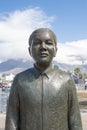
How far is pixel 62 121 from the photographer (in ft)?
8.63

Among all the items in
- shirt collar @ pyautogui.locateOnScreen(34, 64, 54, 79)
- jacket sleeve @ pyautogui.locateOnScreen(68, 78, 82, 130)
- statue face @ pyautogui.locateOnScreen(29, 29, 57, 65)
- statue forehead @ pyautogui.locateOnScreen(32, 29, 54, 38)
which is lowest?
jacket sleeve @ pyautogui.locateOnScreen(68, 78, 82, 130)

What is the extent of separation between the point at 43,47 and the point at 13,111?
1.82 feet

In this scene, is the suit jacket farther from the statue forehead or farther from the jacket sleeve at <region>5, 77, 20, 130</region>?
the statue forehead

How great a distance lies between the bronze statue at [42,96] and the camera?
2.60 meters

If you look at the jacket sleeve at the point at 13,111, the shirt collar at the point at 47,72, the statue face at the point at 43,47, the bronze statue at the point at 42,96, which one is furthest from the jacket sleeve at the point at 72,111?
the jacket sleeve at the point at 13,111

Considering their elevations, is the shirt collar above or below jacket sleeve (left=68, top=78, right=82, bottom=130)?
above

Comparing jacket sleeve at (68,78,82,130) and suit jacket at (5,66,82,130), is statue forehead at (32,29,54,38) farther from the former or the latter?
jacket sleeve at (68,78,82,130)

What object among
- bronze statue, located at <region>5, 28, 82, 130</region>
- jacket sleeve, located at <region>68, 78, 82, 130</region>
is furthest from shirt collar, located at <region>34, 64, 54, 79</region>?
jacket sleeve, located at <region>68, 78, 82, 130</region>

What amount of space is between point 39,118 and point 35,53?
50 cm

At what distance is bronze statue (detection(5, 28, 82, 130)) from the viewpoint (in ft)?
8.53

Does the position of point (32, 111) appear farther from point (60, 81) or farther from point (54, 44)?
point (54, 44)

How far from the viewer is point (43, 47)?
2.58m

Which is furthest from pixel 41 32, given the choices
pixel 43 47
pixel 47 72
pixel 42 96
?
pixel 42 96

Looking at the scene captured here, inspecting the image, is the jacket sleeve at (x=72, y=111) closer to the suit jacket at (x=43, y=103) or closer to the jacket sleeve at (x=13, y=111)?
the suit jacket at (x=43, y=103)
